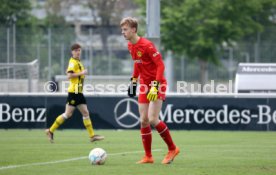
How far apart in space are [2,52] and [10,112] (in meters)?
10.7

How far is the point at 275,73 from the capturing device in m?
25.8

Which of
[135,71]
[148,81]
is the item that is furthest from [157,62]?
[135,71]

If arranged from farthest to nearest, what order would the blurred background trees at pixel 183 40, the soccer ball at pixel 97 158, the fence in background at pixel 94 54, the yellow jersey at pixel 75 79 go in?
1. the blurred background trees at pixel 183 40
2. the fence in background at pixel 94 54
3. the yellow jersey at pixel 75 79
4. the soccer ball at pixel 97 158

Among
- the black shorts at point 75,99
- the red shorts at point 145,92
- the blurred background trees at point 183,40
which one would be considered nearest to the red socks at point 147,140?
the red shorts at point 145,92

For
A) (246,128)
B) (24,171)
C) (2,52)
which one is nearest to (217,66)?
(2,52)

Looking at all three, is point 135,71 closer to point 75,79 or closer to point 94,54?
point 75,79

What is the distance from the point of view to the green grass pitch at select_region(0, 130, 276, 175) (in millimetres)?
12312

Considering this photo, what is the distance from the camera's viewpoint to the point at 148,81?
44.7ft

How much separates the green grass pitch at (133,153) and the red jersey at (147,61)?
1.41m

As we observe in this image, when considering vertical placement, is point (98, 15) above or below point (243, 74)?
above

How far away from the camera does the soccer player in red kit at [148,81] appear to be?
523 inches

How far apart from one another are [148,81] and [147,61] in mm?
339

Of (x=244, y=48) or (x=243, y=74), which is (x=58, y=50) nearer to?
(x=244, y=48)

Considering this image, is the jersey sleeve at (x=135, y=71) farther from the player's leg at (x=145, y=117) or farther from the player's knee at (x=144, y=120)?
the player's knee at (x=144, y=120)
